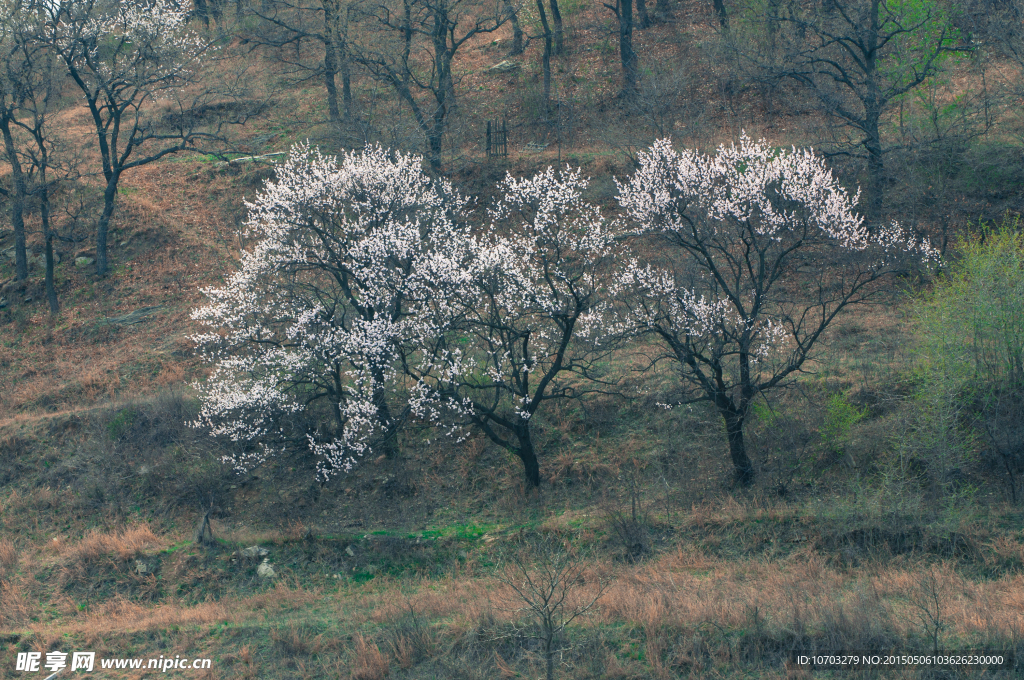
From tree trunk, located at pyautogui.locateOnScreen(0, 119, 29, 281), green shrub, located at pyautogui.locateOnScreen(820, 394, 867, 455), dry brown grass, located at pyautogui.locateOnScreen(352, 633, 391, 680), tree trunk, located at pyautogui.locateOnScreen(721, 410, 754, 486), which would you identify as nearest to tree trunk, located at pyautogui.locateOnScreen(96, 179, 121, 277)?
tree trunk, located at pyautogui.locateOnScreen(0, 119, 29, 281)

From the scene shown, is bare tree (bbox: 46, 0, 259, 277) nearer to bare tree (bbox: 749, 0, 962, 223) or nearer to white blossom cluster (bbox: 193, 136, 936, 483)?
white blossom cluster (bbox: 193, 136, 936, 483)

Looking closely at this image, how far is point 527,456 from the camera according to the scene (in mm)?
20000

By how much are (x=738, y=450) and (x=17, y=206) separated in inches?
1084

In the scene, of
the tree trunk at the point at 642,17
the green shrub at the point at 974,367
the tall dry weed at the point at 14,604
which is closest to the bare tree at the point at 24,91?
the tall dry weed at the point at 14,604

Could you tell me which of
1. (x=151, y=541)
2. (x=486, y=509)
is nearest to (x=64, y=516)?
(x=151, y=541)

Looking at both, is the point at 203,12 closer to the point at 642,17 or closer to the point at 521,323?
the point at 642,17

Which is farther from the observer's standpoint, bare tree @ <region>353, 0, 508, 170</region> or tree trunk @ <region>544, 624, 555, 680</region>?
bare tree @ <region>353, 0, 508, 170</region>

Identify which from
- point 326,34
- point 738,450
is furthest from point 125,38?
point 738,450

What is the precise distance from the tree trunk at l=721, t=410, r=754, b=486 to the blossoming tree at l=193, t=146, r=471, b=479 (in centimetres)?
723

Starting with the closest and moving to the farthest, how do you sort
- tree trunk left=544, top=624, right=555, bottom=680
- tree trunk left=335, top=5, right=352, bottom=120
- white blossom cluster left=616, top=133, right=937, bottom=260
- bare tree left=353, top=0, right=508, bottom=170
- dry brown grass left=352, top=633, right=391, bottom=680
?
tree trunk left=544, top=624, right=555, bottom=680
dry brown grass left=352, top=633, right=391, bottom=680
white blossom cluster left=616, top=133, right=937, bottom=260
bare tree left=353, top=0, right=508, bottom=170
tree trunk left=335, top=5, right=352, bottom=120

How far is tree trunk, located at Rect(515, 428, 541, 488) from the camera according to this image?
19812 mm

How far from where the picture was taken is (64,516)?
21.7m

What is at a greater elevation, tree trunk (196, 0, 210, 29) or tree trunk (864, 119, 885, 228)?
tree trunk (196, 0, 210, 29)

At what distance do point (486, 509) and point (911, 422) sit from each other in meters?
10.6
